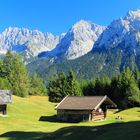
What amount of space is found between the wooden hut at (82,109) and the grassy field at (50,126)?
89.7 inches

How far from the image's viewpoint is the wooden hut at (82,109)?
79.2m

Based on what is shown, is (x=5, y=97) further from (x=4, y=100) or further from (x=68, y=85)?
(x=68, y=85)

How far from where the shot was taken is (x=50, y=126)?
67.1 meters

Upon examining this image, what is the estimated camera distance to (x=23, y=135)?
1989 inches

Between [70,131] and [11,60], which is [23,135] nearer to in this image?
[70,131]

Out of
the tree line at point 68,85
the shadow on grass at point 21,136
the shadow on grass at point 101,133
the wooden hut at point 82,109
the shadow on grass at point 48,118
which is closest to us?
the shadow on grass at point 101,133

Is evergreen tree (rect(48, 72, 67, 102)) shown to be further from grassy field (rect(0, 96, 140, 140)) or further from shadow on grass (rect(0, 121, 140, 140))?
shadow on grass (rect(0, 121, 140, 140))

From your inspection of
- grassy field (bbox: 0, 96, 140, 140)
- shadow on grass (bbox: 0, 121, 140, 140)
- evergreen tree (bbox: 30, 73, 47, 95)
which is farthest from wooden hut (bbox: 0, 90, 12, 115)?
evergreen tree (bbox: 30, 73, 47, 95)

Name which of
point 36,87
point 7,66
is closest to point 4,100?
point 7,66

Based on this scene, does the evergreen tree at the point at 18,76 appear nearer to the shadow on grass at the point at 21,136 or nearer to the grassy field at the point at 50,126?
the grassy field at the point at 50,126

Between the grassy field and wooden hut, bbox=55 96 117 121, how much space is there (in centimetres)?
228

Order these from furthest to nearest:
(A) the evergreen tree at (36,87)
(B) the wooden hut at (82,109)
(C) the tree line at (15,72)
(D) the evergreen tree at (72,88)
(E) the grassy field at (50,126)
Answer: (A) the evergreen tree at (36,87) < (C) the tree line at (15,72) < (D) the evergreen tree at (72,88) < (B) the wooden hut at (82,109) < (E) the grassy field at (50,126)

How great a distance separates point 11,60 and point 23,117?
58434 mm

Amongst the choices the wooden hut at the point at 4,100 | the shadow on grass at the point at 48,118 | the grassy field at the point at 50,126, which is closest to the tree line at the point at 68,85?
the grassy field at the point at 50,126
